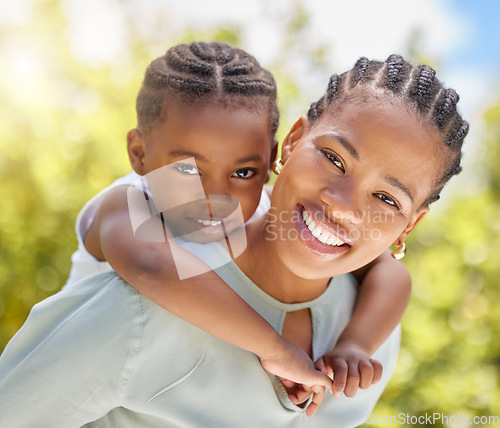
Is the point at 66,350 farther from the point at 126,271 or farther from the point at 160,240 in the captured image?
the point at 160,240

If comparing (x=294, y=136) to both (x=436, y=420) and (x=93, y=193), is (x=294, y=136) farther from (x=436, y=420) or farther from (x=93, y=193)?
(x=436, y=420)

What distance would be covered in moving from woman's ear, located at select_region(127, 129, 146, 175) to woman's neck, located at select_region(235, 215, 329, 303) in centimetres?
50

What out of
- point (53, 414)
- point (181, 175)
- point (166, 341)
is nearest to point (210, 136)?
point (181, 175)

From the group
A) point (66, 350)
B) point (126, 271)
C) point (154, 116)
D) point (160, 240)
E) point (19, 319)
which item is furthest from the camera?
point (19, 319)

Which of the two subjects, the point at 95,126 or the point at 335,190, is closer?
the point at 335,190

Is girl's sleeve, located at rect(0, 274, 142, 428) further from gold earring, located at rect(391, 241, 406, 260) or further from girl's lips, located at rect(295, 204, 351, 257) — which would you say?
gold earring, located at rect(391, 241, 406, 260)

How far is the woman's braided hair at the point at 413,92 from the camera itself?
4.48 feet

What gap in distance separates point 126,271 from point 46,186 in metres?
2.61

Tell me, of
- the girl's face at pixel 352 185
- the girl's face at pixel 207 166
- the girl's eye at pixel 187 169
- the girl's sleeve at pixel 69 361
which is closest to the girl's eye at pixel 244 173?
→ the girl's face at pixel 207 166

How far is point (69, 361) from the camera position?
3.81 ft

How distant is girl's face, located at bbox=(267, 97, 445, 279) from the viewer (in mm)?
1320

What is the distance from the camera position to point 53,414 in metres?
1.18

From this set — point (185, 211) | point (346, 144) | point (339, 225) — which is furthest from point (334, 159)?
point (185, 211)

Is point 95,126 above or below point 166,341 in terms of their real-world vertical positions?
below
